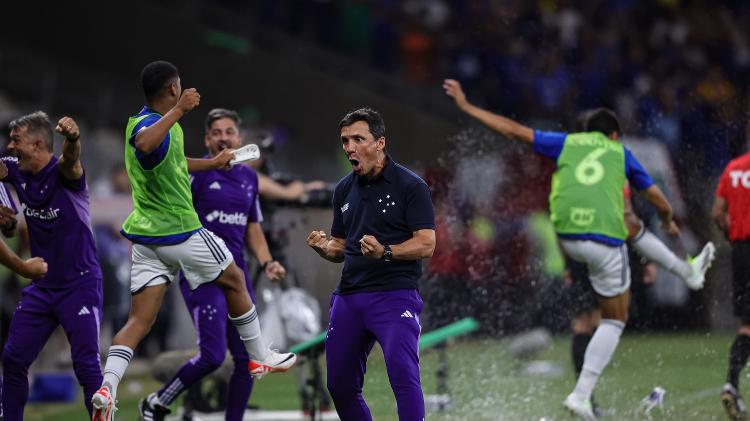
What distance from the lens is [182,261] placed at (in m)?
8.04

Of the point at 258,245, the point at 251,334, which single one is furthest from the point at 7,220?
the point at 258,245

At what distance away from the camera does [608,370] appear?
1144 centimetres

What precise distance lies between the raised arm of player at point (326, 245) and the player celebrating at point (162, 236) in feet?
3.64

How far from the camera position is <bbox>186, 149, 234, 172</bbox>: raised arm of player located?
8.32m

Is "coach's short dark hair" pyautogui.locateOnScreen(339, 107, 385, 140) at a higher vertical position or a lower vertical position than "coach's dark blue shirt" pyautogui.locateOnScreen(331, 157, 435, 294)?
higher

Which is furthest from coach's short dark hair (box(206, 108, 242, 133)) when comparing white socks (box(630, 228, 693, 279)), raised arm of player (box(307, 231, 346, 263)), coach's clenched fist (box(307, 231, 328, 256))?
white socks (box(630, 228, 693, 279))

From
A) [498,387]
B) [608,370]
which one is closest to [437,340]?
[498,387]

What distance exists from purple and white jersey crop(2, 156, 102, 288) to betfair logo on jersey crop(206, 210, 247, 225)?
1113 mm

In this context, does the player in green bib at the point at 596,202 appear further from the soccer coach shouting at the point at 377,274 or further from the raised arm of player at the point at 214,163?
the soccer coach shouting at the point at 377,274

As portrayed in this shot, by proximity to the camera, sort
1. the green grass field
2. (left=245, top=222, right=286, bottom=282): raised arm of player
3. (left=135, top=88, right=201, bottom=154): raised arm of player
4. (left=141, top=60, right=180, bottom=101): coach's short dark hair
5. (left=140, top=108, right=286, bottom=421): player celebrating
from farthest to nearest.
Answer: the green grass field, (left=245, top=222, right=286, bottom=282): raised arm of player, (left=140, top=108, right=286, bottom=421): player celebrating, (left=141, top=60, right=180, bottom=101): coach's short dark hair, (left=135, top=88, right=201, bottom=154): raised arm of player

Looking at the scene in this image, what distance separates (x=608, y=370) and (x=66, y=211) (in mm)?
5482

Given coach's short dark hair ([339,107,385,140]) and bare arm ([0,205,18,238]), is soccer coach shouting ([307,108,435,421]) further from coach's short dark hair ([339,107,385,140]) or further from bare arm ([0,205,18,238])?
bare arm ([0,205,18,238])

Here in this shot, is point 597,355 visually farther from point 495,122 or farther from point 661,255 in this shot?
point 495,122

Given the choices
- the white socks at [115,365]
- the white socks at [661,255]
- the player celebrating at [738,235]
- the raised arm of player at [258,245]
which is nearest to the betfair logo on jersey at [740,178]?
the player celebrating at [738,235]
